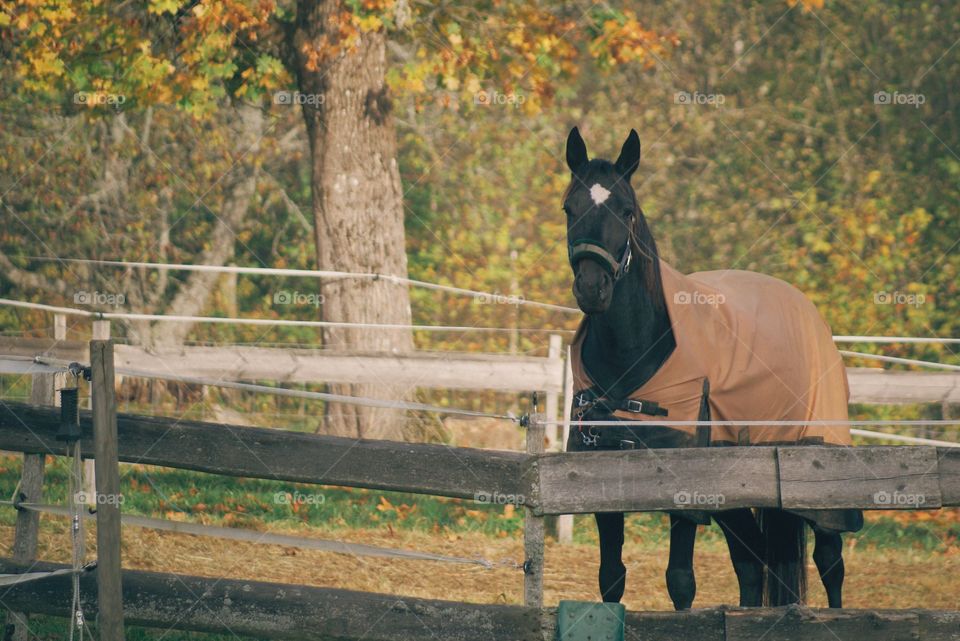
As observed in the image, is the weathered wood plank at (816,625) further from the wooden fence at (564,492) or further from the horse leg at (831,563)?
the horse leg at (831,563)

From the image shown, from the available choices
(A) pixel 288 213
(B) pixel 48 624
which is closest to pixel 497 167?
(A) pixel 288 213

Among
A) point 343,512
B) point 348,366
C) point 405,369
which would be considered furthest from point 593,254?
point 343,512

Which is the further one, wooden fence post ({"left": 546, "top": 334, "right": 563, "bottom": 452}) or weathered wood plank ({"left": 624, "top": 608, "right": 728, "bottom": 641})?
wooden fence post ({"left": 546, "top": 334, "right": 563, "bottom": 452})

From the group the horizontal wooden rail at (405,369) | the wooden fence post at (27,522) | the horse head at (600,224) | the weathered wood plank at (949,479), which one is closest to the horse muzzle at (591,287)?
the horse head at (600,224)

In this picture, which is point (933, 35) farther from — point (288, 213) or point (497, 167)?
point (288, 213)

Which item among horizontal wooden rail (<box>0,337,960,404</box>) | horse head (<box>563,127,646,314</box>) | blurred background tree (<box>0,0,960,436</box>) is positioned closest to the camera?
horse head (<box>563,127,646,314</box>)

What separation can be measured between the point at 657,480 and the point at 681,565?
24.4 inches

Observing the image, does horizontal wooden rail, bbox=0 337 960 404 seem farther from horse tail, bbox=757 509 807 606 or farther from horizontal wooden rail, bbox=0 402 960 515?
horizontal wooden rail, bbox=0 402 960 515

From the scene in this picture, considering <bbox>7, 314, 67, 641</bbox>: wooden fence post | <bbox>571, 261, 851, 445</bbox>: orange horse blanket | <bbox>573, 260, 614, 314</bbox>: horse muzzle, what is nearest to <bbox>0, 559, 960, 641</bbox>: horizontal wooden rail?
<bbox>7, 314, 67, 641</bbox>: wooden fence post

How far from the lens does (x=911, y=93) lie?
15656 mm

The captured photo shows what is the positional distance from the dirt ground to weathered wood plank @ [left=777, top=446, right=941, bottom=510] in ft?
8.09

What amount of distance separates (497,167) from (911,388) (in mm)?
9108

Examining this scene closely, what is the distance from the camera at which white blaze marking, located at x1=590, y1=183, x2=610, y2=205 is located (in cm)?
521

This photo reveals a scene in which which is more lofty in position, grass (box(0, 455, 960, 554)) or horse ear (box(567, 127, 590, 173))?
horse ear (box(567, 127, 590, 173))
